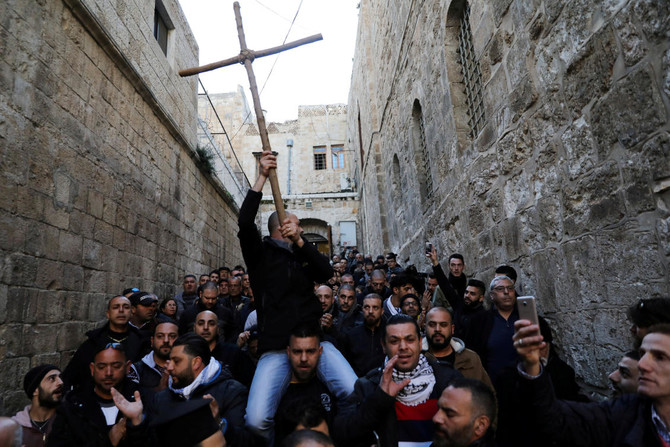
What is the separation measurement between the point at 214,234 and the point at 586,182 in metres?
9.39

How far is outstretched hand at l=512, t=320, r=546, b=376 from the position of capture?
70.9 inches

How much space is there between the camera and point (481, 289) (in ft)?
14.3

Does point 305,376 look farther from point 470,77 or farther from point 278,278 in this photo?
point 470,77

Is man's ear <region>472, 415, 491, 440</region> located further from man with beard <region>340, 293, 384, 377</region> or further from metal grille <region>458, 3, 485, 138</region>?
metal grille <region>458, 3, 485, 138</region>

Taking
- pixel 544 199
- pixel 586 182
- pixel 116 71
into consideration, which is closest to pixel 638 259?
pixel 586 182

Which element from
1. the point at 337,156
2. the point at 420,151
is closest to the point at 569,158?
the point at 420,151

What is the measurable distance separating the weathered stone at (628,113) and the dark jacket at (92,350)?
414cm

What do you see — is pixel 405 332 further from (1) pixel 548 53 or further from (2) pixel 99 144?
(2) pixel 99 144

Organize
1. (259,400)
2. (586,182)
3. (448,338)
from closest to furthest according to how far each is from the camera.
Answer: (259,400)
(586,182)
(448,338)

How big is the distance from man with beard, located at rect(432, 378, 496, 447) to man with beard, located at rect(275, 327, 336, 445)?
800 mm

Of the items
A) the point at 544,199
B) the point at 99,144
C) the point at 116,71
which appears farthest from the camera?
the point at 116,71

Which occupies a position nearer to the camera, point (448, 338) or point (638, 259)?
point (638, 259)

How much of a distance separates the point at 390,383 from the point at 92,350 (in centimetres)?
297

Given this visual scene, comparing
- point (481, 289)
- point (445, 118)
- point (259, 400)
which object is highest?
point (445, 118)
